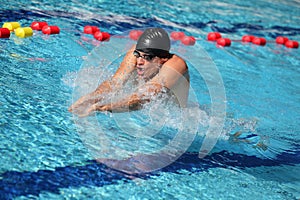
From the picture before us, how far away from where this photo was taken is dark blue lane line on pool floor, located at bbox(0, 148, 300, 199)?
9.43 ft

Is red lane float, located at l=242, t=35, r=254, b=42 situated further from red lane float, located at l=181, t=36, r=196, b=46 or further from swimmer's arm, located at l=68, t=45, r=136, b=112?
swimmer's arm, located at l=68, t=45, r=136, b=112

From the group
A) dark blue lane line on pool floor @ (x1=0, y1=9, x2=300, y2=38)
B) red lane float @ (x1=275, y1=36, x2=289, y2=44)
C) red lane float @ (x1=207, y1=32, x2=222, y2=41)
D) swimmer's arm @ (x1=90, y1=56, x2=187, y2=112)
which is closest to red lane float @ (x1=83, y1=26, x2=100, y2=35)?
dark blue lane line on pool floor @ (x1=0, y1=9, x2=300, y2=38)

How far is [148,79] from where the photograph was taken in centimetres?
425

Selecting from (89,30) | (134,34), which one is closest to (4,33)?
(89,30)

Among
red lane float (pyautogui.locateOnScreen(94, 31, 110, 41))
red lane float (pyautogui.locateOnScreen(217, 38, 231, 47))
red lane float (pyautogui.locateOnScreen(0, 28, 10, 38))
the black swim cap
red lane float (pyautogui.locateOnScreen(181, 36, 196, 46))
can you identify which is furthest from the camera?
red lane float (pyautogui.locateOnScreen(217, 38, 231, 47))

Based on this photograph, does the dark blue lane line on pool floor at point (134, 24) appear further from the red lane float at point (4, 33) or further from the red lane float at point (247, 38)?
the red lane float at point (4, 33)

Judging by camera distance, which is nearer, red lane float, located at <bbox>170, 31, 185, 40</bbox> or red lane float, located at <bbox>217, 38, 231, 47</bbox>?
red lane float, located at <bbox>170, 31, 185, 40</bbox>

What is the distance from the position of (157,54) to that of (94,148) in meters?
1.03

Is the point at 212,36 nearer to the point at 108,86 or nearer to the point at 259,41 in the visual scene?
the point at 259,41

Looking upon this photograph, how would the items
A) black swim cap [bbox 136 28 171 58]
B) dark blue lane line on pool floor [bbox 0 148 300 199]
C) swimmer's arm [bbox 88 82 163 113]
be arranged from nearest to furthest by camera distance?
dark blue lane line on pool floor [bbox 0 148 300 199] → swimmer's arm [bbox 88 82 163 113] → black swim cap [bbox 136 28 171 58]

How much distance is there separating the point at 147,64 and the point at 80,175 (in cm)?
129

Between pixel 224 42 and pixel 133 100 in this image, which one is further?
pixel 224 42

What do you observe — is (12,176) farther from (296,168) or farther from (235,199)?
(296,168)

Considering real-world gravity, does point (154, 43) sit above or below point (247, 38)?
above
